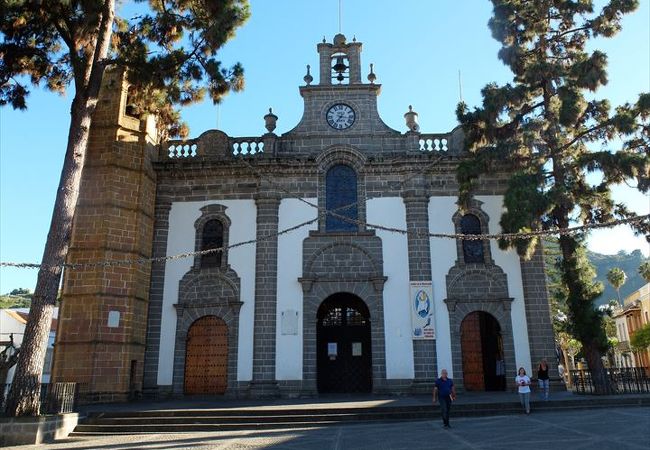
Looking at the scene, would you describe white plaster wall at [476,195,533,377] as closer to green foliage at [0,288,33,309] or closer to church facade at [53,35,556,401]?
church facade at [53,35,556,401]

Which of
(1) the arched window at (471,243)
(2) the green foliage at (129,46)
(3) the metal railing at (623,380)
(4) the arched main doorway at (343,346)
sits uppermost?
(2) the green foliage at (129,46)

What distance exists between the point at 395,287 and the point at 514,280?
4034mm

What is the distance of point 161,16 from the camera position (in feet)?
51.3

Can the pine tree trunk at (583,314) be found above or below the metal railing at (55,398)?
above

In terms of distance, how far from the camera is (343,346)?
18953 mm

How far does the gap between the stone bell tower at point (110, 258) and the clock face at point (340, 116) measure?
255 inches

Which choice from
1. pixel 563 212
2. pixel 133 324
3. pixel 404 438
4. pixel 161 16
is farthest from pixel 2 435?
pixel 563 212

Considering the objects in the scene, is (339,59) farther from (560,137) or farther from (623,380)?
(623,380)

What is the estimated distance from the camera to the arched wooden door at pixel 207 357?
17531 mm

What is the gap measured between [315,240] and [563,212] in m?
8.02

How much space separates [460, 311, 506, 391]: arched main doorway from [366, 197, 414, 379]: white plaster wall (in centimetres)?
204

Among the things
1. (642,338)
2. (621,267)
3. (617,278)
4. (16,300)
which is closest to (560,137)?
(642,338)

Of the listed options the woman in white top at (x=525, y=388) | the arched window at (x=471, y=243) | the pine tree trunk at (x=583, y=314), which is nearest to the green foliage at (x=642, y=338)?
the pine tree trunk at (x=583, y=314)

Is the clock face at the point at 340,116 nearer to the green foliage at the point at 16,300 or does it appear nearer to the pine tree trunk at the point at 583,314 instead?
the pine tree trunk at the point at 583,314
